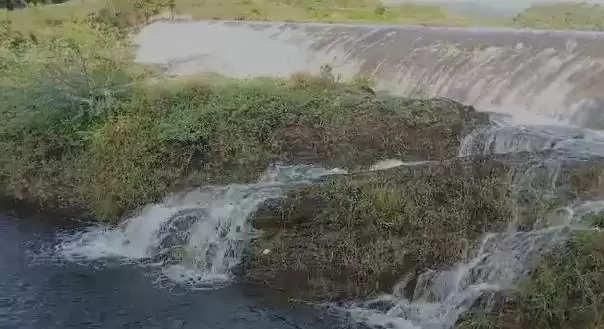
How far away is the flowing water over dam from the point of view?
802 centimetres

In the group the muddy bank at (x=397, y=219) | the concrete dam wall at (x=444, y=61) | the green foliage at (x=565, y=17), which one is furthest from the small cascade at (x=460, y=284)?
the green foliage at (x=565, y=17)

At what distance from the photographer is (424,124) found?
463 inches

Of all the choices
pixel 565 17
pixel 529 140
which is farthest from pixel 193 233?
pixel 565 17

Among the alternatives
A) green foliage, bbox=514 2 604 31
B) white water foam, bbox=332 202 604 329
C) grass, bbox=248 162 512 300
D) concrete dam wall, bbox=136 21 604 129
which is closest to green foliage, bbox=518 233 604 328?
white water foam, bbox=332 202 604 329

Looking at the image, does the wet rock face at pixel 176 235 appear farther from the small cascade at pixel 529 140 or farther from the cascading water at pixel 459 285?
the small cascade at pixel 529 140

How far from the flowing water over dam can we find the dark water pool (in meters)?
0.02

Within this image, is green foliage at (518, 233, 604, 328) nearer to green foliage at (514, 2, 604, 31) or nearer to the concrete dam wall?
the concrete dam wall

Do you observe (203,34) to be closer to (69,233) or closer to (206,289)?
(69,233)

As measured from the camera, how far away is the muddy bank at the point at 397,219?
839cm

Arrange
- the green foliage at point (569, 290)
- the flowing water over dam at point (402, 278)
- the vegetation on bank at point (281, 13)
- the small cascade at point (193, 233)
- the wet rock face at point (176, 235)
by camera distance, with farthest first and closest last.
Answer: the vegetation on bank at point (281, 13), the wet rock face at point (176, 235), the small cascade at point (193, 233), the flowing water over dam at point (402, 278), the green foliage at point (569, 290)

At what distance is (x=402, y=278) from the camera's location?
8.32 metres

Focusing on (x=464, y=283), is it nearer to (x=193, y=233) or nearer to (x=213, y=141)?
(x=193, y=233)

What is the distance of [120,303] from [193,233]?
5.31 ft

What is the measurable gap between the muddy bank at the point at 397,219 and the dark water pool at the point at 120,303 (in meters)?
0.53
